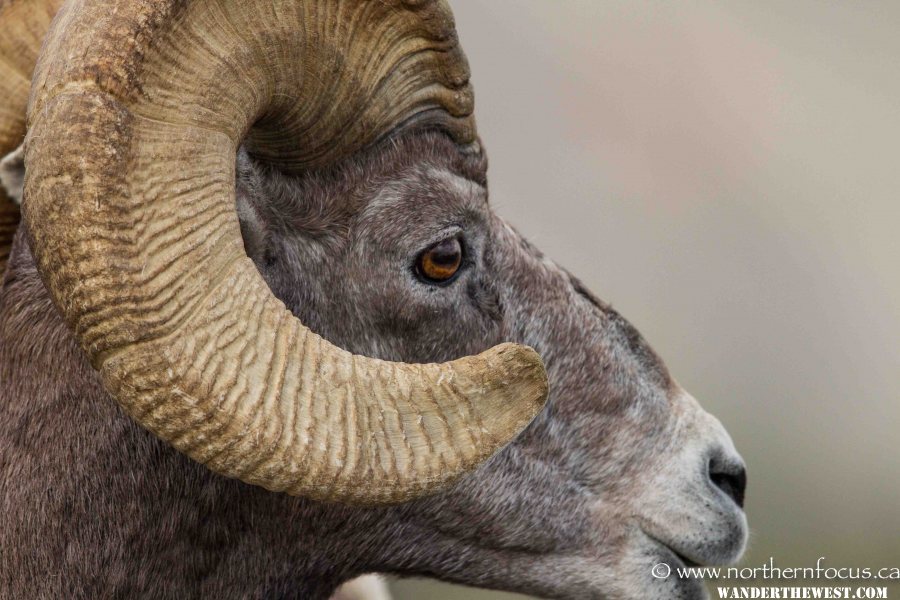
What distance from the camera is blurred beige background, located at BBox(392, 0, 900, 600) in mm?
14383

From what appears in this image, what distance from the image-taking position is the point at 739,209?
16391 millimetres

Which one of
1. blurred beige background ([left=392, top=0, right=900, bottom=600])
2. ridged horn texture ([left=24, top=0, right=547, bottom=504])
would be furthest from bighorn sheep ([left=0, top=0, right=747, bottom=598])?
blurred beige background ([left=392, top=0, right=900, bottom=600])

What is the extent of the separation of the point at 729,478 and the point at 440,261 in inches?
59.3

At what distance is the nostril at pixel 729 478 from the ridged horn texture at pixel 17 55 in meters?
2.74

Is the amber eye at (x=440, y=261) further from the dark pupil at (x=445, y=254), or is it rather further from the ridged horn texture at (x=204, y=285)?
the ridged horn texture at (x=204, y=285)

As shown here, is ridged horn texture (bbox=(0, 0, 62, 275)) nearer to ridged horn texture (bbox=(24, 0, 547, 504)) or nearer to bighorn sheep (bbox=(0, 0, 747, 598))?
bighorn sheep (bbox=(0, 0, 747, 598))

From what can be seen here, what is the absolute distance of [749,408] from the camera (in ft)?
48.4

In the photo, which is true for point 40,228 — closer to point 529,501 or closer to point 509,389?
point 509,389

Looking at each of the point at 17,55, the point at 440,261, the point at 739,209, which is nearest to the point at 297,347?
the point at 440,261

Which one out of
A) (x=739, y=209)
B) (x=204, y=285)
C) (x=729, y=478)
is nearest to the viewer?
(x=204, y=285)

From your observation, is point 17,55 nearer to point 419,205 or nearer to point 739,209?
point 419,205

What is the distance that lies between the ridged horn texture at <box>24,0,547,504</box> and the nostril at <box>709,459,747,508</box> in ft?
4.96

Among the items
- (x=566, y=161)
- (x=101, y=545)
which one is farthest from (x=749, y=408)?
(x=101, y=545)

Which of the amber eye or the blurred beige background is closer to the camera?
the amber eye
